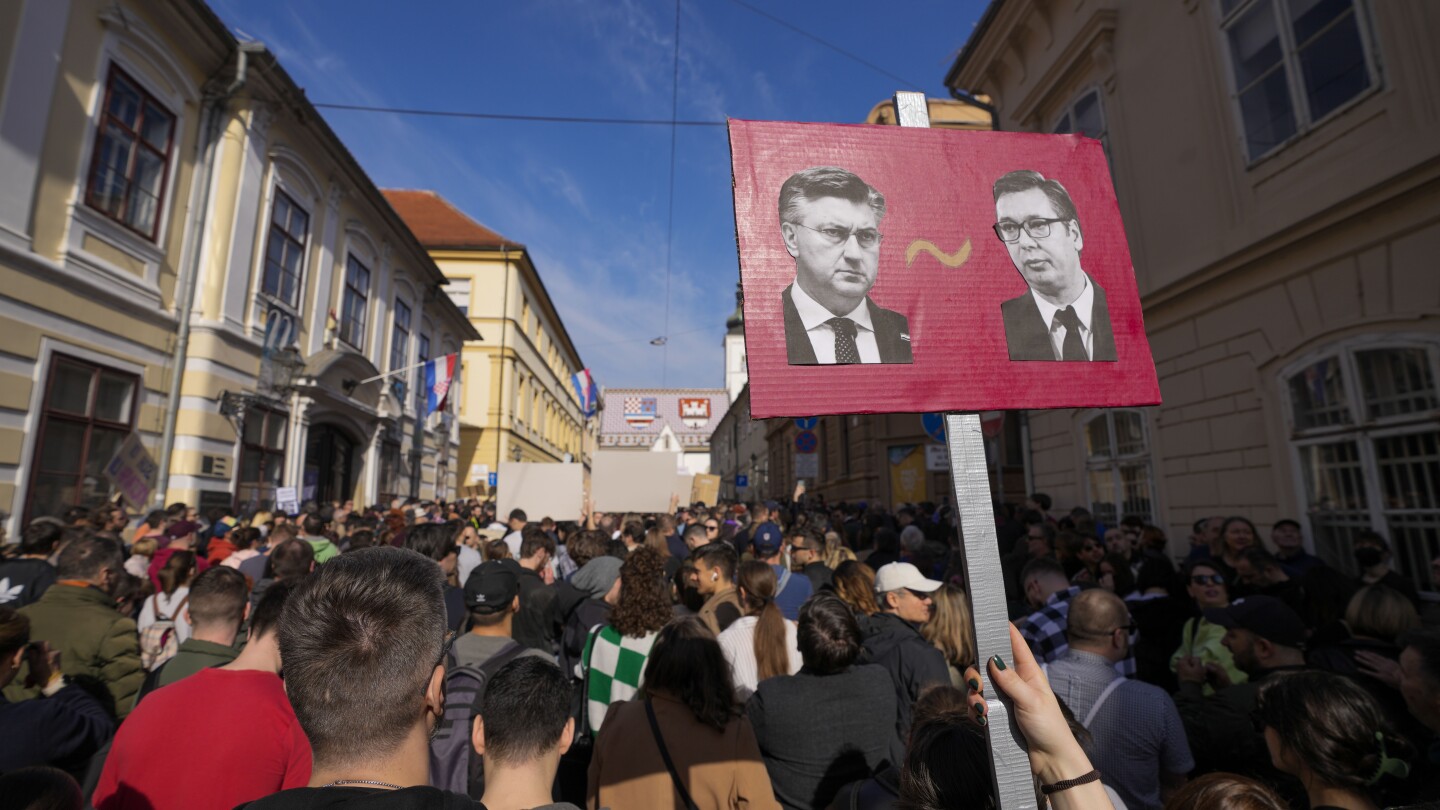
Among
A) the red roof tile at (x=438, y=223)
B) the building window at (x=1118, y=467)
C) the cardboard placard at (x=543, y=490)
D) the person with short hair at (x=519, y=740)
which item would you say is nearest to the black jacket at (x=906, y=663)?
the person with short hair at (x=519, y=740)

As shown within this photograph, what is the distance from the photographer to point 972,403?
1.58 metres

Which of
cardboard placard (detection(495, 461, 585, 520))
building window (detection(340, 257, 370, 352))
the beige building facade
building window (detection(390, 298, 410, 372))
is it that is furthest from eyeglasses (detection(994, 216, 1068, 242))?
building window (detection(390, 298, 410, 372))

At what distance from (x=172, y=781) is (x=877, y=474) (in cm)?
2012

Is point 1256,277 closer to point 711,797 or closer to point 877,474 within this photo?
point 711,797

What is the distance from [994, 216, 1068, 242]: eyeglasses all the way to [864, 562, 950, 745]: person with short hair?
1873 mm

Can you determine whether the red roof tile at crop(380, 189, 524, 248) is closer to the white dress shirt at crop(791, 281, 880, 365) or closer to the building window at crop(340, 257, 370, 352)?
the building window at crop(340, 257, 370, 352)

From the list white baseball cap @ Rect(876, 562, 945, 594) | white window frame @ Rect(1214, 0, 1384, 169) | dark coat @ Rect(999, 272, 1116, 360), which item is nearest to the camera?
dark coat @ Rect(999, 272, 1116, 360)

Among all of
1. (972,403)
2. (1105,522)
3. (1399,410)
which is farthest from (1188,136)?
(972,403)

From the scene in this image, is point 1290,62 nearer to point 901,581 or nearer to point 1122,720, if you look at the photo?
point 901,581

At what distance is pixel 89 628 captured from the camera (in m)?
3.31

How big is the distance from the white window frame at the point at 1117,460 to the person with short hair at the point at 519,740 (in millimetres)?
8865

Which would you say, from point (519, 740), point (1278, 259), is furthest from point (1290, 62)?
point (519, 740)

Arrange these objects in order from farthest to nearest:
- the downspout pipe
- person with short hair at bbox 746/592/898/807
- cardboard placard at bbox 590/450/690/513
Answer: cardboard placard at bbox 590/450/690/513
the downspout pipe
person with short hair at bbox 746/592/898/807

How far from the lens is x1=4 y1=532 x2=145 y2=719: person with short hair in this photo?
3240mm
